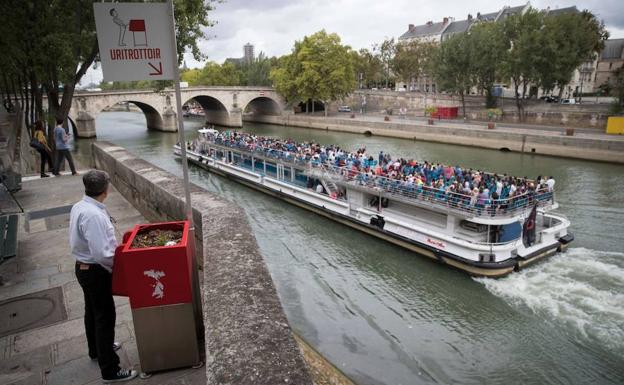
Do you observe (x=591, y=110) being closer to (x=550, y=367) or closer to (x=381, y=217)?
(x=381, y=217)

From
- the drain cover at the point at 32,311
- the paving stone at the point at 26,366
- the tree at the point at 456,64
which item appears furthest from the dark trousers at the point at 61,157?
the tree at the point at 456,64

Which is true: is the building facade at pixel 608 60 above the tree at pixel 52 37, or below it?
above

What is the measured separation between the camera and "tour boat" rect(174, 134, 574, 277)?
45.1 ft

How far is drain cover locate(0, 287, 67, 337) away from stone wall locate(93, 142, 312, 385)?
187cm

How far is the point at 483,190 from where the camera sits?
1502cm

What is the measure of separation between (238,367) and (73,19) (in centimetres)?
1569

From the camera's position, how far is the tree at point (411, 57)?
2781 inches

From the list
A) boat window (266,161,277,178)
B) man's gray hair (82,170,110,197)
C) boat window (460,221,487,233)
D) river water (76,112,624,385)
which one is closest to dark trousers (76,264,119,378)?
man's gray hair (82,170,110,197)

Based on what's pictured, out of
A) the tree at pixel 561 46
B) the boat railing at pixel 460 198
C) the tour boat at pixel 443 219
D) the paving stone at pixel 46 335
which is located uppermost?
the tree at pixel 561 46

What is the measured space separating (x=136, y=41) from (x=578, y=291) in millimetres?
13630

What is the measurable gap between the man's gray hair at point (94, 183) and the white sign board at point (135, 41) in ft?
2.88

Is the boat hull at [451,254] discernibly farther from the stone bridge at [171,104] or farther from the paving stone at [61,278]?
the stone bridge at [171,104]

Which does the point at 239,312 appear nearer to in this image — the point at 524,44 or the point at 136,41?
the point at 136,41

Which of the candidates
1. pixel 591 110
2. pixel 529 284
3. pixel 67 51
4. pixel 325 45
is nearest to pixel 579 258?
pixel 529 284
